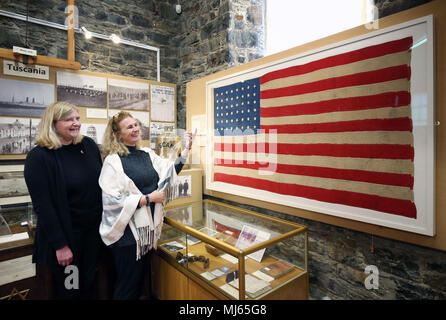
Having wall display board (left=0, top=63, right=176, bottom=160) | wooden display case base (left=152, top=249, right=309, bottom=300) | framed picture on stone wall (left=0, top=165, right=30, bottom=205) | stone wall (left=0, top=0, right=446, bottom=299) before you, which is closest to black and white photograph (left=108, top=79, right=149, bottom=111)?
wall display board (left=0, top=63, right=176, bottom=160)

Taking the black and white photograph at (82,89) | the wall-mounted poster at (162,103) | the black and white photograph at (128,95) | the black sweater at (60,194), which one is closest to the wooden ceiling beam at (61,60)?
the black and white photograph at (82,89)

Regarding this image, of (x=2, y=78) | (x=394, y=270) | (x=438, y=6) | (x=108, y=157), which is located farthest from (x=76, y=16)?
(x=394, y=270)

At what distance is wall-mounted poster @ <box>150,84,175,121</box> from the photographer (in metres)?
3.84

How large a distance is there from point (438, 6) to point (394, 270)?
70.7 inches

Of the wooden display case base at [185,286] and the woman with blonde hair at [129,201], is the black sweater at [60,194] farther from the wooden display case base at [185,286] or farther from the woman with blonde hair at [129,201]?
the wooden display case base at [185,286]

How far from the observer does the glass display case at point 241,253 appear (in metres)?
1.69

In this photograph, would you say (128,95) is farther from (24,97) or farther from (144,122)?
(24,97)

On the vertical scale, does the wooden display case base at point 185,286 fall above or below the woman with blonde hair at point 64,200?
below

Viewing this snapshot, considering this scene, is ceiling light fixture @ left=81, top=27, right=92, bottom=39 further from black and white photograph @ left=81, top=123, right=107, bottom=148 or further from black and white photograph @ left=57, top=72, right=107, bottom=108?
black and white photograph @ left=81, top=123, right=107, bottom=148

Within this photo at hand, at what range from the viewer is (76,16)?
348 centimetres

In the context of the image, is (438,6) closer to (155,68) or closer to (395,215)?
(395,215)

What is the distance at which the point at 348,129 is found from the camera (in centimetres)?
189

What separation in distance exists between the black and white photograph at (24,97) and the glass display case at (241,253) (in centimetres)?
211

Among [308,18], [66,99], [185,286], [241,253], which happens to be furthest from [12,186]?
[308,18]
